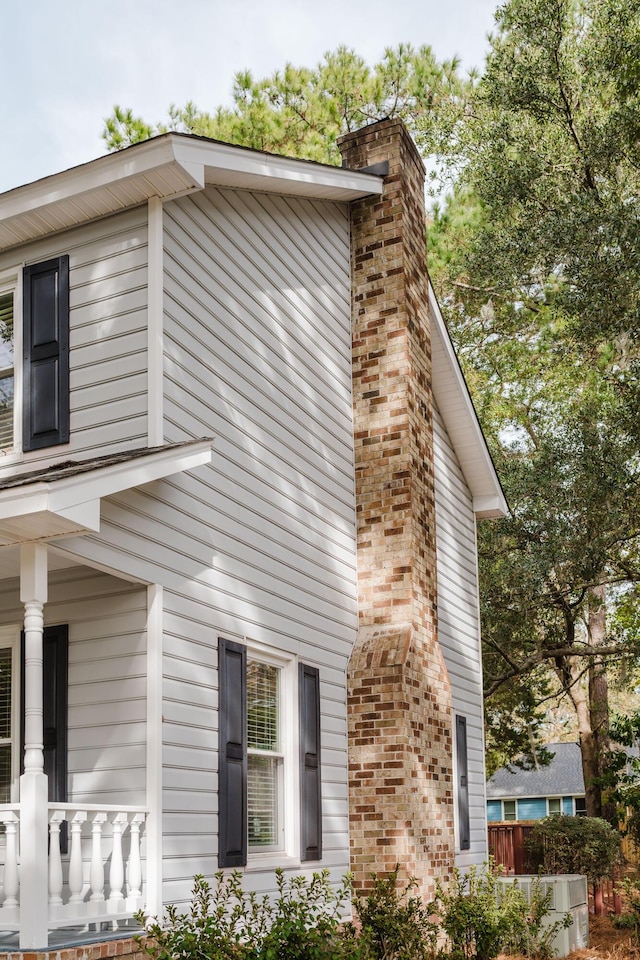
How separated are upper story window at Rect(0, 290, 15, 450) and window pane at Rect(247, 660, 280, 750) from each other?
2.66 meters

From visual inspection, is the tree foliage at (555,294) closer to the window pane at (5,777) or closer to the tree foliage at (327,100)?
the tree foliage at (327,100)

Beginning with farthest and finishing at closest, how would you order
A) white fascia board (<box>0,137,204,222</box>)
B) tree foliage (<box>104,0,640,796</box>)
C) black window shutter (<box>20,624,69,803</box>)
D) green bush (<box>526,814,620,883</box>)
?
green bush (<box>526,814,620,883</box>)
tree foliage (<box>104,0,640,796</box>)
white fascia board (<box>0,137,204,222</box>)
black window shutter (<box>20,624,69,803</box>)

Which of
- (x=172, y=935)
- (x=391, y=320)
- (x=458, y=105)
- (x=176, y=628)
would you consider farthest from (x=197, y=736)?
(x=458, y=105)

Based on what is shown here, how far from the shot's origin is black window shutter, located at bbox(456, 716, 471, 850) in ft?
39.8

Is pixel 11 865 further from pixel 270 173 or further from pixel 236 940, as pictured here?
pixel 270 173

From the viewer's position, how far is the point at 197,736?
7613 mm

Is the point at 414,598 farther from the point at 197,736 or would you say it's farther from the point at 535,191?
the point at 535,191

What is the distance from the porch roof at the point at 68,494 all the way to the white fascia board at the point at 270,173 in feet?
7.86

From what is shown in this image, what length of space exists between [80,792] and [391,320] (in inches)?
237

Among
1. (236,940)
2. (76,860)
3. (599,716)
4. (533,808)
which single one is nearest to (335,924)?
(236,940)

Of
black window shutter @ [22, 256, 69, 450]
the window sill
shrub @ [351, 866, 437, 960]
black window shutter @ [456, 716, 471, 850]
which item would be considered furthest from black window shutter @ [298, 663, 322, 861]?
black window shutter @ [456, 716, 471, 850]

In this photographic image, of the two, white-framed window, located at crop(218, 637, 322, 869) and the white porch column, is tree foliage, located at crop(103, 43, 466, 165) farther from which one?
the white porch column

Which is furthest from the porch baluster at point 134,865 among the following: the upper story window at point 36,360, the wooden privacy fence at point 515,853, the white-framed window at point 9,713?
the wooden privacy fence at point 515,853

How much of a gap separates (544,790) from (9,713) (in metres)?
32.8
